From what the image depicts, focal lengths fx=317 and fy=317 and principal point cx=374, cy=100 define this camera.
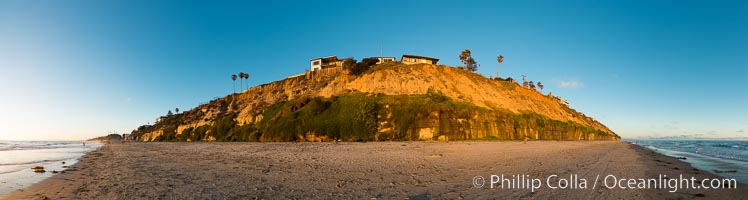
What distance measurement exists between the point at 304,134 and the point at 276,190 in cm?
4461

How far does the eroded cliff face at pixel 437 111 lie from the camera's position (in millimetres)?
50750

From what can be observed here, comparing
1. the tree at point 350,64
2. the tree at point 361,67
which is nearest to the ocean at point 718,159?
the tree at point 361,67

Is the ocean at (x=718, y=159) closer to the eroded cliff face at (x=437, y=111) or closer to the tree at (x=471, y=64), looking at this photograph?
the eroded cliff face at (x=437, y=111)

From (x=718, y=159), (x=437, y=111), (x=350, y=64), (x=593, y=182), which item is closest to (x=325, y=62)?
(x=350, y=64)

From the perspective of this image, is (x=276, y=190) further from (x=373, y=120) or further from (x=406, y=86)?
(x=406, y=86)

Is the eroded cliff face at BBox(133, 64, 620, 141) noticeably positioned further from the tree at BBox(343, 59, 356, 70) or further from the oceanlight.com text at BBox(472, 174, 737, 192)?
the oceanlight.com text at BBox(472, 174, 737, 192)

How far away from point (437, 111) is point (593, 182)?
41054 mm

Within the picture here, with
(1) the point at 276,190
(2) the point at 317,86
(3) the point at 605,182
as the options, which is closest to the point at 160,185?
(1) the point at 276,190

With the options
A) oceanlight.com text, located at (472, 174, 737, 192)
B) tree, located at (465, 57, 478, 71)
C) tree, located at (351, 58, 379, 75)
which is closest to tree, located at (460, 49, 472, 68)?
tree, located at (465, 57, 478, 71)

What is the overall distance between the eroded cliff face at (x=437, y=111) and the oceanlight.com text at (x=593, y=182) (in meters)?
37.2

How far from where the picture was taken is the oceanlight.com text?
966 cm

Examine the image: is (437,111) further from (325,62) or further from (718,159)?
(325,62)

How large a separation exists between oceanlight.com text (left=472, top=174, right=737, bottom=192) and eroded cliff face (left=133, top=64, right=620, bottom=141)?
3716 cm

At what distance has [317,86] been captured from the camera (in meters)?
71.1
